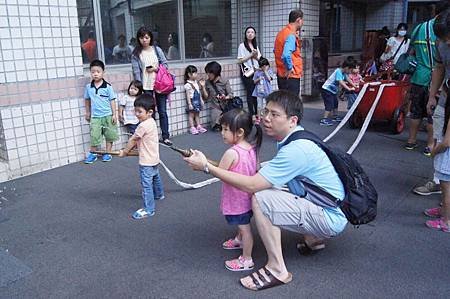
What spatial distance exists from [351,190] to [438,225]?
1178mm

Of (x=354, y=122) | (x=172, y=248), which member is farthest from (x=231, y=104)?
(x=172, y=248)

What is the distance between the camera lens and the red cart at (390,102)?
5.95 meters

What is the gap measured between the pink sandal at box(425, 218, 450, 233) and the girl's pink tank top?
1591 millimetres

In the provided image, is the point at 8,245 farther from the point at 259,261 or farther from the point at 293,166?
the point at 293,166

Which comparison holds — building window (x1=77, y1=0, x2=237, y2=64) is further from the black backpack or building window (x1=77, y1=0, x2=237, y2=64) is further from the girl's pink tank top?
the black backpack

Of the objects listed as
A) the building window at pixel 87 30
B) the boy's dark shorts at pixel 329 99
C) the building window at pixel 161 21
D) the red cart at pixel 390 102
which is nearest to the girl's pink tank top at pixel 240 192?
the building window at pixel 87 30

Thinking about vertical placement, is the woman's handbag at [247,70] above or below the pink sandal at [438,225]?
above

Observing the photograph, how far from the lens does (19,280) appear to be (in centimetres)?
264

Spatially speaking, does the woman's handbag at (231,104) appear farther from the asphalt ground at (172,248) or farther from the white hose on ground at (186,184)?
the white hose on ground at (186,184)

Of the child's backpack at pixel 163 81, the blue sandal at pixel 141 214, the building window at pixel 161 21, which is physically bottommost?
the blue sandal at pixel 141 214

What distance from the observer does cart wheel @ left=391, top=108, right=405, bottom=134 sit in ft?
19.6

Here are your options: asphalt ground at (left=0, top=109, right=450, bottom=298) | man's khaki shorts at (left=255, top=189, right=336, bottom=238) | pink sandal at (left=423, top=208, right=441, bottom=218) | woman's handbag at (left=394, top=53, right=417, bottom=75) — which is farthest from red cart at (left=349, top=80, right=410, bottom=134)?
man's khaki shorts at (left=255, top=189, right=336, bottom=238)

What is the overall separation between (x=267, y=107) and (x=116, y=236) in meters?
1.65

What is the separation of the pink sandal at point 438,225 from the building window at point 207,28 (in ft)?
16.0
